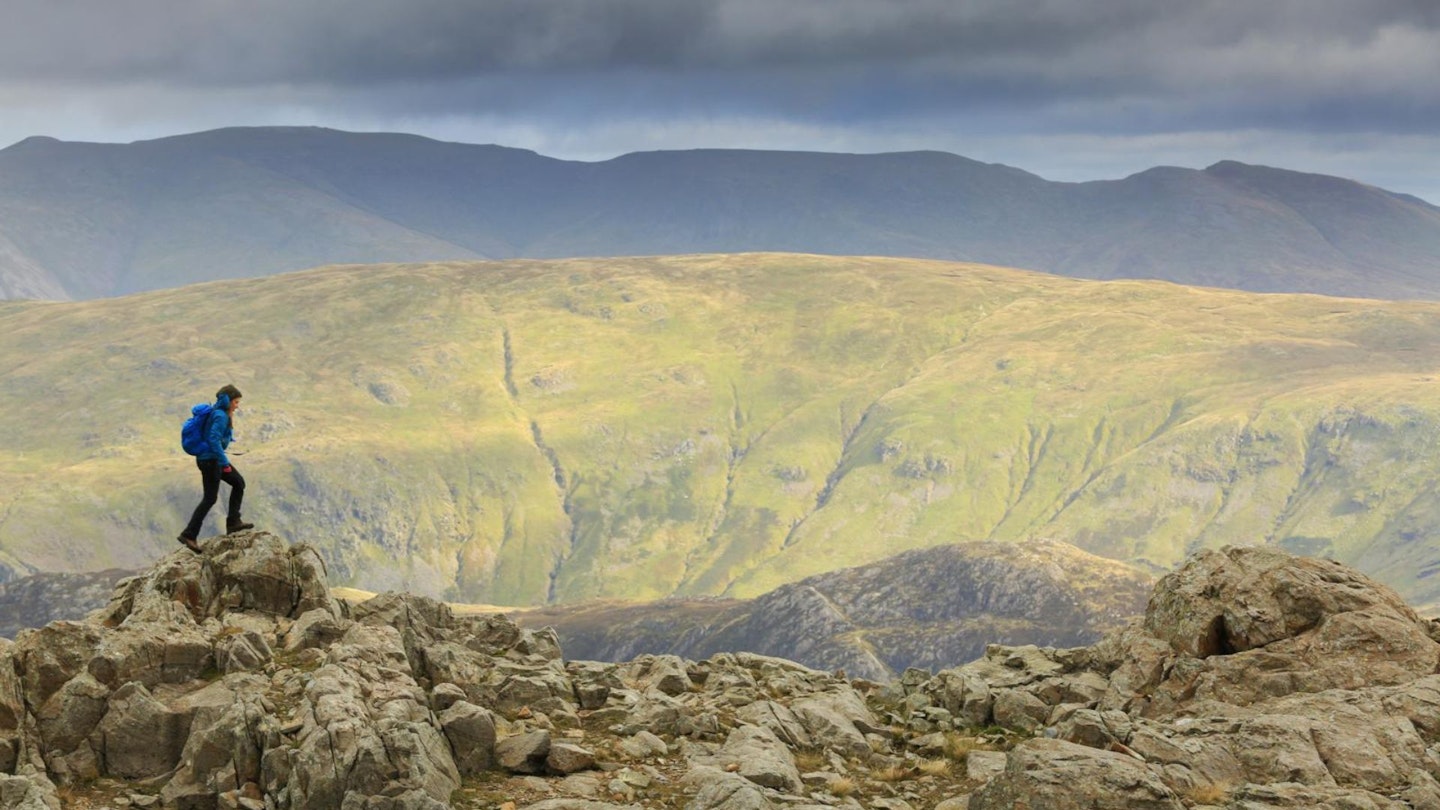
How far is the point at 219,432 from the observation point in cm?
3816

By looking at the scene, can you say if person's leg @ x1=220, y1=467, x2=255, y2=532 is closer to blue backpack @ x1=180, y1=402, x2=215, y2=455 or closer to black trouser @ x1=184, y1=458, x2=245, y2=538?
black trouser @ x1=184, y1=458, x2=245, y2=538

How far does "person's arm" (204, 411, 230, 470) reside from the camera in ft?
125

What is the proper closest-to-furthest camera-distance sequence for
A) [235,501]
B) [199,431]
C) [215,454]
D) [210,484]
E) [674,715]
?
1. [674,715]
2. [199,431]
3. [215,454]
4. [210,484]
5. [235,501]

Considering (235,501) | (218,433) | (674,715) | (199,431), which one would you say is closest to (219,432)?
(218,433)

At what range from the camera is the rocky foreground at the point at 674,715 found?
92.6 feet

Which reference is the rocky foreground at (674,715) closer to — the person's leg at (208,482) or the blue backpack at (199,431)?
the person's leg at (208,482)

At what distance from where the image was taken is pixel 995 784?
91.6 feet

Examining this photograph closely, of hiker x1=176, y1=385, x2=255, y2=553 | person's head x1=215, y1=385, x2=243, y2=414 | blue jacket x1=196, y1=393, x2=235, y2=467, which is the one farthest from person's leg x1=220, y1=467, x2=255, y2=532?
person's head x1=215, y1=385, x2=243, y2=414

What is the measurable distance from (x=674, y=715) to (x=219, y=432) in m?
14.9

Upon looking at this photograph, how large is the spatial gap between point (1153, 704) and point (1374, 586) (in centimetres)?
811

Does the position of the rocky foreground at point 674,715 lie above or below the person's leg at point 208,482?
below

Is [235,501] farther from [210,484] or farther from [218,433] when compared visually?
[218,433]

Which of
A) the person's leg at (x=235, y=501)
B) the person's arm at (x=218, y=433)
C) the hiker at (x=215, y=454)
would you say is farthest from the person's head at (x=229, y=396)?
the person's leg at (x=235, y=501)

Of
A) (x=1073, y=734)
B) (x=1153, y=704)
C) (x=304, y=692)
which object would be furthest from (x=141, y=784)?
(x=1153, y=704)
